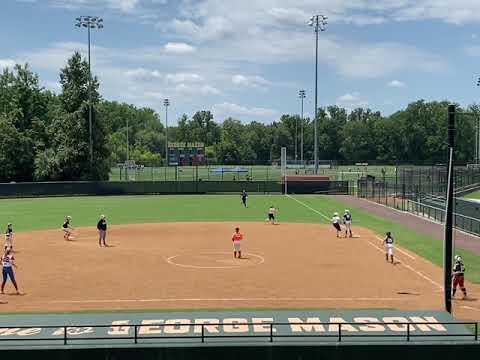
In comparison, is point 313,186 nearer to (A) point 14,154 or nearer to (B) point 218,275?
(A) point 14,154

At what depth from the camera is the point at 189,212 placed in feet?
192

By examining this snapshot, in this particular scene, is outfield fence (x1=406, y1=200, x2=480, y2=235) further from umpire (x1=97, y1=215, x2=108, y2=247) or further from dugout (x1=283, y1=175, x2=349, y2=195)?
umpire (x1=97, y1=215, x2=108, y2=247)

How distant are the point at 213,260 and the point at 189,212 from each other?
91.9 feet

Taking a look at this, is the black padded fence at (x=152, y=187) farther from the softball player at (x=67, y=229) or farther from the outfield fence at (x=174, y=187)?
the softball player at (x=67, y=229)

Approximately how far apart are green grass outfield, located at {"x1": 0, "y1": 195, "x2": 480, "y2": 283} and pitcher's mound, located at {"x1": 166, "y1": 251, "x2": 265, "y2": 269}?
10.0 metres

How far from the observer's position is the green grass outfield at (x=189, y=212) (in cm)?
4084

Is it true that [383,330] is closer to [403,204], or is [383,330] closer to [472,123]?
[403,204]

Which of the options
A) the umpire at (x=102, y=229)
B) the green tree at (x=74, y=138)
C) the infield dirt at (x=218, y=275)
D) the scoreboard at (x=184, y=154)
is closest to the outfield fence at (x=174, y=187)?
the green tree at (x=74, y=138)

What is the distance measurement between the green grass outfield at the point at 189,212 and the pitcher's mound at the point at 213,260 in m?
10.0

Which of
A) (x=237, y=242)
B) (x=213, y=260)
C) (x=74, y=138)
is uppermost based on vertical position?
(x=74, y=138)

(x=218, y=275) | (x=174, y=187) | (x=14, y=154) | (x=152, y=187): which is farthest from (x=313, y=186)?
(x=218, y=275)

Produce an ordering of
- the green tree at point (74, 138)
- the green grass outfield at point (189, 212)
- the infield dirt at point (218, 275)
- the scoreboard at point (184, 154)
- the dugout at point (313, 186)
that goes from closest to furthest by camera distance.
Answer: the infield dirt at point (218, 275), the green grass outfield at point (189, 212), the dugout at point (313, 186), the green tree at point (74, 138), the scoreboard at point (184, 154)

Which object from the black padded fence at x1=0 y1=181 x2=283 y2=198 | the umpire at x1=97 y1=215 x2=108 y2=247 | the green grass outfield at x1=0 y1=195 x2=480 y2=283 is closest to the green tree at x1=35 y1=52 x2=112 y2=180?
the black padded fence at x1=0 y1=181 x2=283 y2=198

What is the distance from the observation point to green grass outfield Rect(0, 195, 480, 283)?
4084 cm
